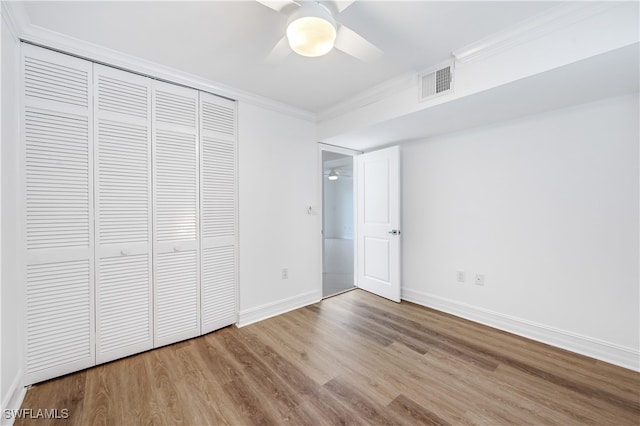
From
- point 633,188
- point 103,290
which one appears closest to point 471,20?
point 633,188

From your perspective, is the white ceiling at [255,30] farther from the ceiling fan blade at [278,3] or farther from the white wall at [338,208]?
the white wall at [338,208]

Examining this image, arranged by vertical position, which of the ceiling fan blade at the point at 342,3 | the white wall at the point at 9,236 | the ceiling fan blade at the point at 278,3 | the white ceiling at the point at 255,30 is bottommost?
the white wall at the point at 9,236

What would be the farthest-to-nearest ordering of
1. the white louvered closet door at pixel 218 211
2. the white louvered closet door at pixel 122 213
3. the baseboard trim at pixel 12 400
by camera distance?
1. the white louvered closet door at pixel 218 211
2. the white louvered closet door at pixel 122 213
3. the baseboard trim at pixel 12 400

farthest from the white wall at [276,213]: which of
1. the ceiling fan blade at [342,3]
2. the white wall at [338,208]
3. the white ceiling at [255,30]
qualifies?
the white wall at [338,208]

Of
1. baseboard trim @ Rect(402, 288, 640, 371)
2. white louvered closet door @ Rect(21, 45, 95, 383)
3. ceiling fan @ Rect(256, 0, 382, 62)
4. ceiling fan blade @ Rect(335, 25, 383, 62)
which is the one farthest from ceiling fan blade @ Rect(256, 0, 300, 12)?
baseboard trim @ Rect(402, 288, 640, 371)

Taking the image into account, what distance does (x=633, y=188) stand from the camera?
79.1 inches

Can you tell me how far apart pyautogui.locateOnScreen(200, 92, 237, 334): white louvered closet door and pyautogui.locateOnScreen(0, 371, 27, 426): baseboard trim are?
1168mm

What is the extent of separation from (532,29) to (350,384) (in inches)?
105

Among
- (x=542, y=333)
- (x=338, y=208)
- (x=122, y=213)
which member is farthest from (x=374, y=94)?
(x=338, y=208)

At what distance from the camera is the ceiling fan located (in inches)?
52.5

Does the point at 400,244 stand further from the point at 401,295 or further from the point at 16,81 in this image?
the point at 16,81

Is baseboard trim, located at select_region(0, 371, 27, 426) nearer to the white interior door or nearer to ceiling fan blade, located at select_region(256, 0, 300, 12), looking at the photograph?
ceiling fan blade, located at select_region(256, 0, 300, 12)

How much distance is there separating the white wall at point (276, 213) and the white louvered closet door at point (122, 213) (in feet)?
2.81

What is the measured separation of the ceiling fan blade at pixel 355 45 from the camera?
1479 millimetres
